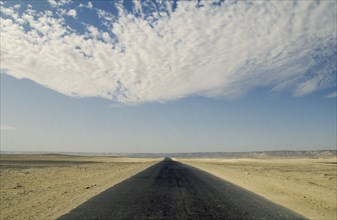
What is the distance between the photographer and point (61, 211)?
38.3 feet

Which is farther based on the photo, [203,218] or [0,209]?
[0,209]

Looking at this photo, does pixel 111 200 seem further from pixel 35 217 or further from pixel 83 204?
pixel 35 217

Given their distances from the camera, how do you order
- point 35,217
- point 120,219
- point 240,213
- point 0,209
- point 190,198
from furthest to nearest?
1. point 190,198
2. point 0,209
3. point 240,213
4. point 35,217
5. point 120,219

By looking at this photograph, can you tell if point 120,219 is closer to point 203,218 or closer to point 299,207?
point 203,218

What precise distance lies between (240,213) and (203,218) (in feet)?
6.40

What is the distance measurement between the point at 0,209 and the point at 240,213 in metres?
9.47

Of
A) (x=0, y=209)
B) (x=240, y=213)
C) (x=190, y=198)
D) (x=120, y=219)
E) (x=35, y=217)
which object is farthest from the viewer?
(x=190, y=198)

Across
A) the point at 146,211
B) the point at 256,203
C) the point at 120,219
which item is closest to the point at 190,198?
the point at 256,203

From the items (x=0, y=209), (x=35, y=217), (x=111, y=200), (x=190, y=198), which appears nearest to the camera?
(x=35, y=217)

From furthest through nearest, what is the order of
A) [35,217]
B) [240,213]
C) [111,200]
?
1. [111,200]
2. [240,213]
3. [35,217]

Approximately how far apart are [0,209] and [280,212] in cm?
→ 1125

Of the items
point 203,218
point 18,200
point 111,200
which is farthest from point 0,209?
point 203,218

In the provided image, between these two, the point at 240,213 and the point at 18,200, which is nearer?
the point at 240,213

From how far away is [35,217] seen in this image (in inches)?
425
